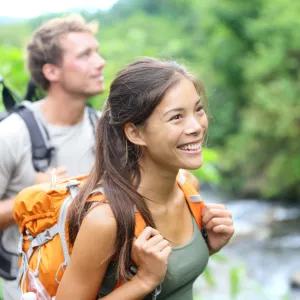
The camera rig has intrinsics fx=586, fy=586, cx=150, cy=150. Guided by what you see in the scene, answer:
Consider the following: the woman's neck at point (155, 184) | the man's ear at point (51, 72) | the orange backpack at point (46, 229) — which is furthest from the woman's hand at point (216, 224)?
the man's ear at point (51, 72)

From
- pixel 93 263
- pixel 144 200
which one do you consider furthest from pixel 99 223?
pixel 144 200

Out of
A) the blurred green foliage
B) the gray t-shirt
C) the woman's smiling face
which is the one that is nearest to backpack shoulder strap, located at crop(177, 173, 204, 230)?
the woman's smiling face

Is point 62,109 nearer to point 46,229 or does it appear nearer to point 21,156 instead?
point 21,156

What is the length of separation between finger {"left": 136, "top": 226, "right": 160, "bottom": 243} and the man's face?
4.81ft

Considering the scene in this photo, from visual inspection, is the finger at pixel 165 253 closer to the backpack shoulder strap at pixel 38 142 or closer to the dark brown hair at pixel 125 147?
the dark brown hair at pixel 125 147

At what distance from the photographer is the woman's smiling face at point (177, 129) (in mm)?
1755

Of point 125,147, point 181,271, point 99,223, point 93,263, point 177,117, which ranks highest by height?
point 177,117

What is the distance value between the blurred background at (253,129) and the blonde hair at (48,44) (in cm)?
185

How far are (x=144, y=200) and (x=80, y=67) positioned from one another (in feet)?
4.55

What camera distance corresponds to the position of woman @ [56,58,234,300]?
5.46ft

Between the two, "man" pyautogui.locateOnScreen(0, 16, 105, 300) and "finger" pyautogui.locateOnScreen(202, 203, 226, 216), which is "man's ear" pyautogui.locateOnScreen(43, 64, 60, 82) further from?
"finger" pyautogui.locateOnScreen(202, 203, 226, 216)

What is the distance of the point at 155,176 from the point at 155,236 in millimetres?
268

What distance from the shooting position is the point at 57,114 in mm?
2930

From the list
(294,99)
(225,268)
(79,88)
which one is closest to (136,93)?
(79,88)
